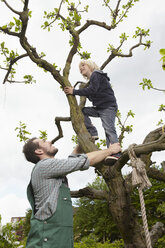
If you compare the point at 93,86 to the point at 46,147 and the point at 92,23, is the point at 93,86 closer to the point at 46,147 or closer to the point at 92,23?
the point at 46,147

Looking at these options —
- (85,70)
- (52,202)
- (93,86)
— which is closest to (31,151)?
(52,202)

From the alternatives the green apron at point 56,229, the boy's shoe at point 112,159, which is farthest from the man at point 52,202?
the boy's shoe at point 112,159

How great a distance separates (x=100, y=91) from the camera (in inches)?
170

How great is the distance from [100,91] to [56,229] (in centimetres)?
257

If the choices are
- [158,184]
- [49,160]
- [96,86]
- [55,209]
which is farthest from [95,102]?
[158,184]

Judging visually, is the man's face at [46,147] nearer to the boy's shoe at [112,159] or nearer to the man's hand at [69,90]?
the boy's shoe at [112,159]

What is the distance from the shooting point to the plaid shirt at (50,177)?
2500 millimetres

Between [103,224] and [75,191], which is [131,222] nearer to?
[75,191]

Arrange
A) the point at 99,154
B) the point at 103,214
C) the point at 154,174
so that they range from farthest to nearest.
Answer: the point at 103,214 < the point at 154,174 < the point at 99,154

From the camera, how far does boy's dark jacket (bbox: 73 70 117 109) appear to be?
13.8 feet

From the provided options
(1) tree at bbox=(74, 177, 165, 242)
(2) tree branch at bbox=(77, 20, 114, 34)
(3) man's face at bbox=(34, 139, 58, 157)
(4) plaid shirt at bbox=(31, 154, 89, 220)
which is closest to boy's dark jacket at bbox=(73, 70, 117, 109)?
(3) man's face at bbox=(34, 139, 58, 157)

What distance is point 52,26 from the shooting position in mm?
6008

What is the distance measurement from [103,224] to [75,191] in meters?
11.7

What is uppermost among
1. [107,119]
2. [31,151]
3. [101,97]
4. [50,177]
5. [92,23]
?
[92,23]
